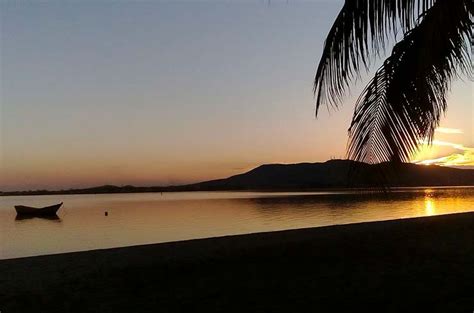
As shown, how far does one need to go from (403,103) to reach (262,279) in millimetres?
4486

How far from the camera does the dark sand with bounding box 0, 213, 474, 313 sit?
647 cm

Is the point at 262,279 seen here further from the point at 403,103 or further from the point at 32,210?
the point at 32,210

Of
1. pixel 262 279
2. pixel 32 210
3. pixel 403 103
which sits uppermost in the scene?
pixel 403 103

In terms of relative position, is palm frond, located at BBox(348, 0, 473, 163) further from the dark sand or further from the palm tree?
the dark sand

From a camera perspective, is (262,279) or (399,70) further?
(262,279)

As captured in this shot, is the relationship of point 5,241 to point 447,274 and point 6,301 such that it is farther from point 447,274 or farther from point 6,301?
point 447,274

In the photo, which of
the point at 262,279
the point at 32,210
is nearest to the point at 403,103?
the point at 262,279

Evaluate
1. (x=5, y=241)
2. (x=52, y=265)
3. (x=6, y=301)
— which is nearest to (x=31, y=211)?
(x=5, y=241)

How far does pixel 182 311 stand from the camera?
20.6 ft

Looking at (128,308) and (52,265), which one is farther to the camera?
(52,265)

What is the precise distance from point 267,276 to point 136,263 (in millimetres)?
3753

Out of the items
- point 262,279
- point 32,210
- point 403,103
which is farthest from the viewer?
point 32,210

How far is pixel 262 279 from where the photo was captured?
26.2 ft

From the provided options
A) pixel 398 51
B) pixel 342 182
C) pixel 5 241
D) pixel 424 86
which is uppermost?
pixel 398 51
